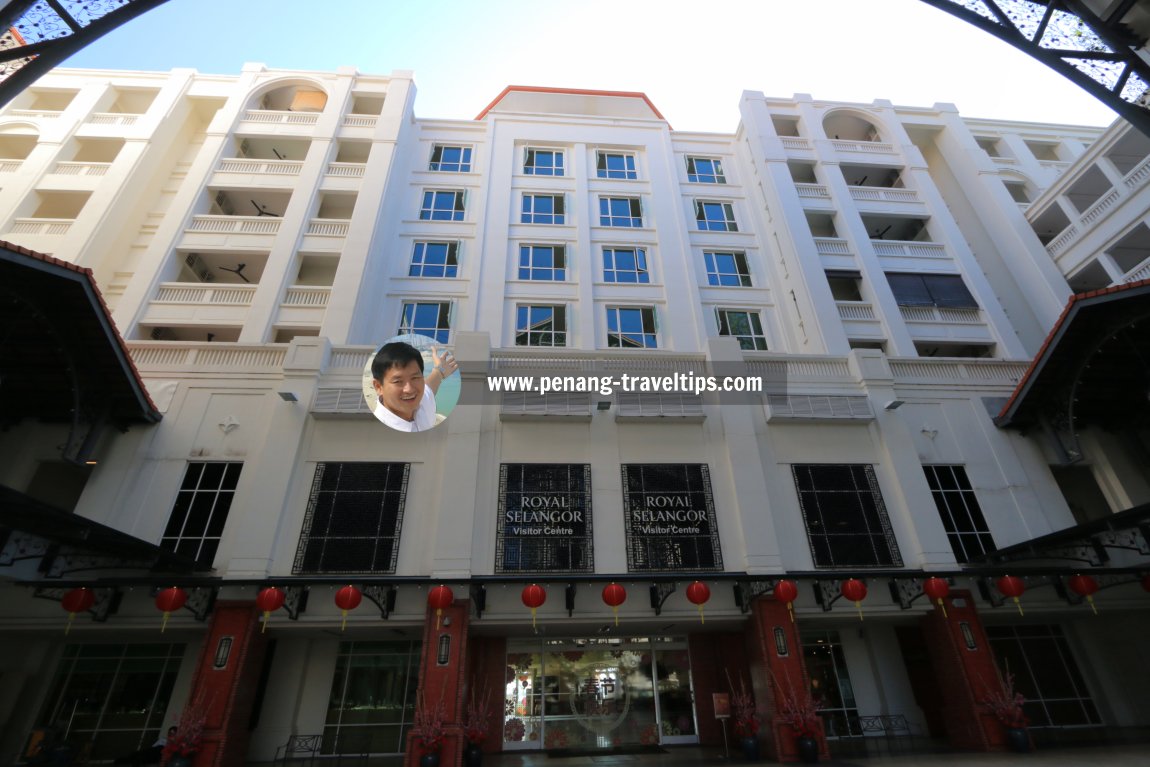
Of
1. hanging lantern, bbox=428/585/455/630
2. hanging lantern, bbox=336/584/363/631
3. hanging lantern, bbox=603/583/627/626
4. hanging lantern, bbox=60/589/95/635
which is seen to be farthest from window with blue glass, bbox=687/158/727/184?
hanging lantern, bbox=60/589/95/635

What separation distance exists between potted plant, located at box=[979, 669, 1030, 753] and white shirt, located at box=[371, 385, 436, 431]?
16.1m

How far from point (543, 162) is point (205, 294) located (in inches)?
633

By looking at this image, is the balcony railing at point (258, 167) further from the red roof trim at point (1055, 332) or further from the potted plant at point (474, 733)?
the red roof trim at point (1055, 332)

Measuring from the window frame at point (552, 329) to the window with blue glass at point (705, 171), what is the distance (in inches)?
435

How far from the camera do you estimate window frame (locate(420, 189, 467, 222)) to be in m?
25.6

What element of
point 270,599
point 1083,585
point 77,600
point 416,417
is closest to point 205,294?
point 416,417

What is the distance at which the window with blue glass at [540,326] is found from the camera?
22125 millimetres

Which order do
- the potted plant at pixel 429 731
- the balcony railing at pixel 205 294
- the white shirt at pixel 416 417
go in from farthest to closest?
the balcony railing at pixel 205 294 < the white shirt at pixel 416 417 < the potted plant at pixel 429 731

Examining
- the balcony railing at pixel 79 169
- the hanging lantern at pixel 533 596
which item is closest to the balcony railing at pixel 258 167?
the balcony railing at pixel 79 169

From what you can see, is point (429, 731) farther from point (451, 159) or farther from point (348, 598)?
point (451, 159)

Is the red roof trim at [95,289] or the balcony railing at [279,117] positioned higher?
the balcony railing at [279,117]

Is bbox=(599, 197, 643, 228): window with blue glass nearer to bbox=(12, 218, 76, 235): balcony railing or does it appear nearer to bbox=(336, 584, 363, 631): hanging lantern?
bbox=(336, 584, 363, 631): hanging lantern

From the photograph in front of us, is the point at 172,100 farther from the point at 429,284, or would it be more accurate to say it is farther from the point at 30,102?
the point at 429,284

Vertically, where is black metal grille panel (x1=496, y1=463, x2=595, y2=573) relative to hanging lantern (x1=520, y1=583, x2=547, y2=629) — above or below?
above
